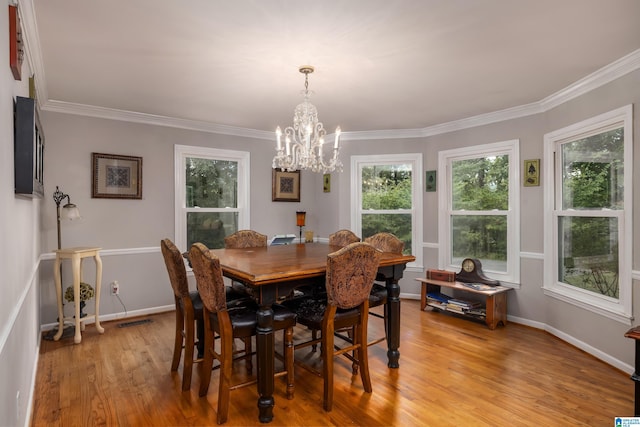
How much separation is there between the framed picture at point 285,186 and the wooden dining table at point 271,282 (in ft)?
8.02

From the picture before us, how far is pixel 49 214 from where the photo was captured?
12.0 ft

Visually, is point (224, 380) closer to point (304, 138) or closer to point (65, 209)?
point (304, 138)

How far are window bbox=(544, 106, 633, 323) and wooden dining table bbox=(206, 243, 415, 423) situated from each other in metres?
1.72

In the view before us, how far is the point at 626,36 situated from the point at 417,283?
345cm

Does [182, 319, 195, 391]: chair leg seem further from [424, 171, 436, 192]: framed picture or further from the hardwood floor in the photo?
[424, 171, 436, 192]: framed picture

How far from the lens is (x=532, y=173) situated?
12.5 feet

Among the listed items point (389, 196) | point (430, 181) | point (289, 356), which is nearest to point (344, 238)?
point (289, 356)

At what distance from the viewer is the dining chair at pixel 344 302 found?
2.19 metres

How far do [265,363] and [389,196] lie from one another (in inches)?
136

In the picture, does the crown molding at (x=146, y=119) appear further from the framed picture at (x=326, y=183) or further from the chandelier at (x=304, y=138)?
the chandelier at (x=304, y=138)

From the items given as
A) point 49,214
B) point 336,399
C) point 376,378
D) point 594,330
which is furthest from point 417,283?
point 49,214

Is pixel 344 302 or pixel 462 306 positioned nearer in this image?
pixel 344 302

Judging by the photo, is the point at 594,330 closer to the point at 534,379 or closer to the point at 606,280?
the point at 606,280

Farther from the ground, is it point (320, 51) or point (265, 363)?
point (320, 51)
